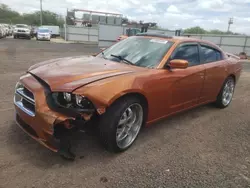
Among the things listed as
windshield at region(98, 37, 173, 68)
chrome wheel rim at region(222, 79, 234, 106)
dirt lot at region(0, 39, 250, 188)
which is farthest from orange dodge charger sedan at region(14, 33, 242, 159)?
chrome wheel rim at region(222, 79, 234, 106)

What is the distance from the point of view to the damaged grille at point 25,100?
2.62 metres

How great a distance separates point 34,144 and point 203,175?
2195mm

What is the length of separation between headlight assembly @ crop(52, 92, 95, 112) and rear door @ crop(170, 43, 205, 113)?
1478mm

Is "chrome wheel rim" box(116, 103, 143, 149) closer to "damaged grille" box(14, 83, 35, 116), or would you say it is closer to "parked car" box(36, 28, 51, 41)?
"damaged grille" box(14, 83, 35, 116)

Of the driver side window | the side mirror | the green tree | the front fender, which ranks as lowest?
the front fender

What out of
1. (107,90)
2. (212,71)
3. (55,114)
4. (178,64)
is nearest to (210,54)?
(212,71)

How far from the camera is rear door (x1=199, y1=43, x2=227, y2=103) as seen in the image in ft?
13.9

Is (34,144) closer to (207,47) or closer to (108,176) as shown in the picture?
(108,176)

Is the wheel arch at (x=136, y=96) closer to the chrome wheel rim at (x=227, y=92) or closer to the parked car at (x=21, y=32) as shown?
the chrome wheel rim at (x=227, y=92)

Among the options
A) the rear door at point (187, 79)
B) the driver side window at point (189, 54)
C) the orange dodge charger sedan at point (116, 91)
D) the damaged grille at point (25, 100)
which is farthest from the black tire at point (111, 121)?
the driver side window at point (189, 54)

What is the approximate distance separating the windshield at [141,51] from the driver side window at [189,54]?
177mm

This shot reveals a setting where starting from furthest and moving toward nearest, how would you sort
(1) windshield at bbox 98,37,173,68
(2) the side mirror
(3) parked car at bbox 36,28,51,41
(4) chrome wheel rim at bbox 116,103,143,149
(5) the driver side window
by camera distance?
1. (3) parked car at bbox 36,28,51,41
2. (5) the driver side window
3. (1) windshield at bbox 98,37,173,68
4. (2) the side mirror
5. (4) chrome wheel rim at bbox 116,103,143,149

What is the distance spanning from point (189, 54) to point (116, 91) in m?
1.91

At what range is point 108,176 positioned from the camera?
2.52 metres
